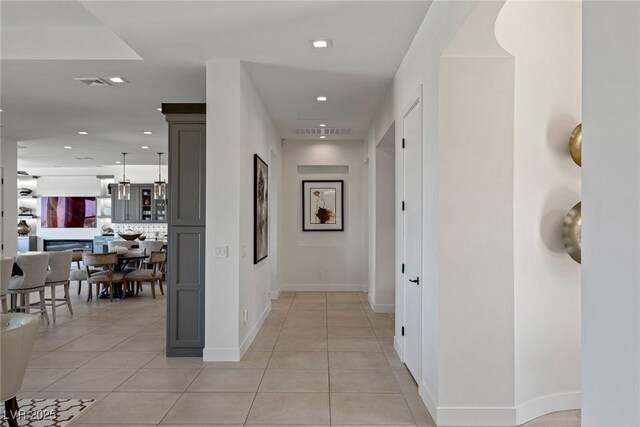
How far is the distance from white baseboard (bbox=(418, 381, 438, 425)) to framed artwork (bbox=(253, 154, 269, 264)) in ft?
7.92

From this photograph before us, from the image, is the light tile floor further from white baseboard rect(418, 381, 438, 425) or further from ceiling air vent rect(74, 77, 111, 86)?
ceiling air vent rect(74, 77, 111, 86)

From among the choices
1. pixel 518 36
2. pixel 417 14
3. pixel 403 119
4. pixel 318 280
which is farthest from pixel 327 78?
pixel 318 280

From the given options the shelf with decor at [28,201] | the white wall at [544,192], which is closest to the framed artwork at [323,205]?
the white wall at [544,192]

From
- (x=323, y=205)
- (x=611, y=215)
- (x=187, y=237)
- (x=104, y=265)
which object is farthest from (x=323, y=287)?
(x=611, y=215)

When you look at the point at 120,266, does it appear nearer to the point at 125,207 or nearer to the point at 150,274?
the point at 150,274

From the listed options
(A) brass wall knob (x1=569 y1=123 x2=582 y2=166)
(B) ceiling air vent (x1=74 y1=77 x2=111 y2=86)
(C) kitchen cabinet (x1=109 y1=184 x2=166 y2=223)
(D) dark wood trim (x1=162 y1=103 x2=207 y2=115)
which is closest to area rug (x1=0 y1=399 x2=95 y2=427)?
(D) dark wood trim (x1=162 y1=103 x2=207 y2=115)

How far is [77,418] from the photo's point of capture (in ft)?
9.36

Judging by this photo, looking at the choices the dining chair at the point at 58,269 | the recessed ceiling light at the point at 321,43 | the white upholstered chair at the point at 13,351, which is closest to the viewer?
the white upholstered chair at the point at 13,351

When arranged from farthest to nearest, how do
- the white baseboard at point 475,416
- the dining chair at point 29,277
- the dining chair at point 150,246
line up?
the dining chair at point 150,246, the dining chair at point 29,277, the white baseboard at point 475,416

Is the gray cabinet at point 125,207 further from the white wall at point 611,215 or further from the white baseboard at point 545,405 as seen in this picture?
the white wall at point 611,215

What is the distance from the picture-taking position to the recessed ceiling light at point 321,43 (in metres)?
3.54

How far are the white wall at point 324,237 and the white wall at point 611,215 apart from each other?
271 inches

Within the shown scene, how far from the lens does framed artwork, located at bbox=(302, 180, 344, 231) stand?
804cm

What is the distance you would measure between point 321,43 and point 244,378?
290 cm
